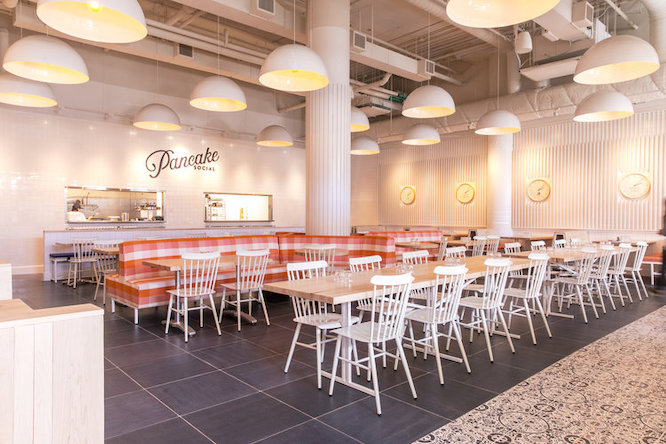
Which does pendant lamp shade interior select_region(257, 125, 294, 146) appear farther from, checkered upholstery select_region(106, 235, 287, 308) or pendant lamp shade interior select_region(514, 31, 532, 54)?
pendant lamp shade interior select_region(514, 31, 532, 54)

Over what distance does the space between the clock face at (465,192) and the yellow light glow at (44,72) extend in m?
10.6

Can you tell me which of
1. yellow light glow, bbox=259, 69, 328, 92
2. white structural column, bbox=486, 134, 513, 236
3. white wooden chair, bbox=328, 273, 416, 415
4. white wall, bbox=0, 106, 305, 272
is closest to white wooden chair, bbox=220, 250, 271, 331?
yellow light glow, bbox=259, 69, 328, 92

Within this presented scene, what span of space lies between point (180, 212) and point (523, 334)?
988 cm

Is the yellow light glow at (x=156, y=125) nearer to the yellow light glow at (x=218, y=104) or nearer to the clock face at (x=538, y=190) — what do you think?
the yellow light glow at (x=218, y=104)

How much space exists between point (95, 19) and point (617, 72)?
5.43 meters

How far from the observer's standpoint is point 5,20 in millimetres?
9789

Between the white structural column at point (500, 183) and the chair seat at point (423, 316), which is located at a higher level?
the white structural column at point (500, 183)

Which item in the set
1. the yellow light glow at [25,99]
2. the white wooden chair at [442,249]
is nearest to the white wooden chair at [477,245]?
the white wooden chair at [442,249]

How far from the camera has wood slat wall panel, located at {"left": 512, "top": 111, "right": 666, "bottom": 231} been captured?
32.3 feet

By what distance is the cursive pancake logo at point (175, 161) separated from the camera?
11953 millimetres

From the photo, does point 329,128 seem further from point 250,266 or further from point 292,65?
point 250,266

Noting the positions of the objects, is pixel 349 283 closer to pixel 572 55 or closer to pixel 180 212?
pixel 572 55

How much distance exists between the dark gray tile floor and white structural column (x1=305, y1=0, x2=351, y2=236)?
2986 millimetres

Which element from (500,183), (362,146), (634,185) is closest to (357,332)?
(362,146)
